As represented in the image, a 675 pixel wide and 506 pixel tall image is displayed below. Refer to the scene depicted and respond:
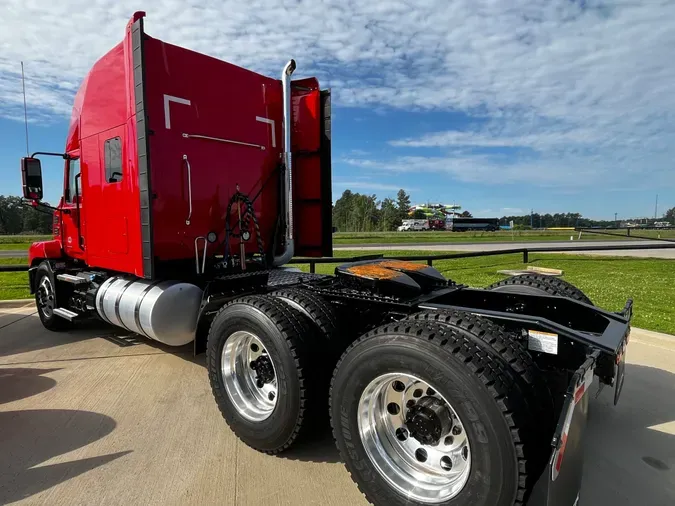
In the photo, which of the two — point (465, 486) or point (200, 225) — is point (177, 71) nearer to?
point (200, 225)

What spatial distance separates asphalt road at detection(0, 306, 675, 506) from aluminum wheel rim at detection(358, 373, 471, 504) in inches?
13.5

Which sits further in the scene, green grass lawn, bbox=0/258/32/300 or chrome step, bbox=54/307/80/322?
green grass lawn, bbox=0/258/32/300

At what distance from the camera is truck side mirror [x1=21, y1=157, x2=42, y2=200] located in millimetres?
5613

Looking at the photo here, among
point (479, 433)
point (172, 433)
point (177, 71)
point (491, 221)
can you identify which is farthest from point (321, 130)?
point (491, 221)

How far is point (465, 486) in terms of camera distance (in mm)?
2053

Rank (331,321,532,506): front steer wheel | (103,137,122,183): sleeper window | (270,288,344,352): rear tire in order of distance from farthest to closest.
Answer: (103,137,122,183): sleeper window, (270,288,344,352): rear tire, (331,321,532,506): front steer wheel

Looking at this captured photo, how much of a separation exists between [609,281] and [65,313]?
421 inches

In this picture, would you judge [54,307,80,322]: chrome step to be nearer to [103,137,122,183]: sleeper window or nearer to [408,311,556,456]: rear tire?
[103,137,122,183]: sleeper window

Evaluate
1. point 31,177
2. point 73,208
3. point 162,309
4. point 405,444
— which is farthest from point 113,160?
point 405,444

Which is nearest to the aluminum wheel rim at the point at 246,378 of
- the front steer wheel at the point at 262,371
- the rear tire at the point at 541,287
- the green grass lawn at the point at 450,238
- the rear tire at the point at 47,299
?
the front steer wheel at the point at 262,371

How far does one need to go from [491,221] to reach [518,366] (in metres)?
74.6

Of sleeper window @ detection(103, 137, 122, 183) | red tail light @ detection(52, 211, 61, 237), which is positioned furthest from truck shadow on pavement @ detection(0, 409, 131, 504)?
red tail light @ detection(52, 211, 61, 237)

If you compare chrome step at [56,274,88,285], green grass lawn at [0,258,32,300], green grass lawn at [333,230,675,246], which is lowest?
green grass lawn at [333,230,675,246]

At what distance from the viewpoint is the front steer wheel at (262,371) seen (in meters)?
2.84
